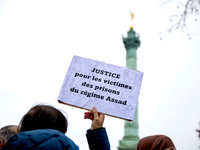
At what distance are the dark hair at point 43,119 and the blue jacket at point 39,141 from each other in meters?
0.14

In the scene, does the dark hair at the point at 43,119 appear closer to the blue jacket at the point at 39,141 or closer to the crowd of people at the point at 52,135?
the crowd of people at the point at 52,135

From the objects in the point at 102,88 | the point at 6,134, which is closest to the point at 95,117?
the point at 102,88

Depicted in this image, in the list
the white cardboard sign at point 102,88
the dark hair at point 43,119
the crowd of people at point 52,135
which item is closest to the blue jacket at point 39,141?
the crowd of people at point 52,135

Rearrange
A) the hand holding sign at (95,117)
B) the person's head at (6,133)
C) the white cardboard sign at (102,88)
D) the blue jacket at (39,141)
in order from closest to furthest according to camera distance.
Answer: the blue jacket at (39,141) < the hand holding sign at (95,117) < the white cardboard sign at (102,88) < the person's head at (6,133)

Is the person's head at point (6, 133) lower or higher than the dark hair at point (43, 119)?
lower

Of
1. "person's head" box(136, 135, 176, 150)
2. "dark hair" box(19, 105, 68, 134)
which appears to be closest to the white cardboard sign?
"person's head" box(136, 135, 176, 150)

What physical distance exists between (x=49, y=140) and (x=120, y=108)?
0.68 m

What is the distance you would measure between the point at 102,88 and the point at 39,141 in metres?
0.75

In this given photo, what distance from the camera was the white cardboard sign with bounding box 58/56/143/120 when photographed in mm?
1898

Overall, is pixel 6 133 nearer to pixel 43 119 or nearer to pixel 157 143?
pixel 43 119

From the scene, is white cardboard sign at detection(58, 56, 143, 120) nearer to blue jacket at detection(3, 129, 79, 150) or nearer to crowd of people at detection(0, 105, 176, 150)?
crowd of people at detection(0, 105, 176, 150)

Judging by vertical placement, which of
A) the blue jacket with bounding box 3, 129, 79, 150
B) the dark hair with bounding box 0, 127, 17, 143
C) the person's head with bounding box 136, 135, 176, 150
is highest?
the blue jacket with bounding box 3, 129, 79, 150

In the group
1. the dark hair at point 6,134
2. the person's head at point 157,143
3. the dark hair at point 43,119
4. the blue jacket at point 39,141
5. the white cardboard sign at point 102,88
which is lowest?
the dark hair at point 6,134

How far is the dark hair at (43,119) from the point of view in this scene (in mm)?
1519
